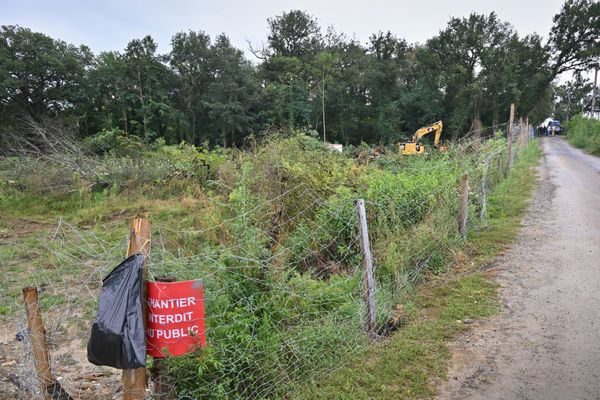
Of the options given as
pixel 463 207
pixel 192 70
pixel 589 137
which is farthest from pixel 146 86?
pixel 463 207

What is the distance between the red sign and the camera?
2.09 metres

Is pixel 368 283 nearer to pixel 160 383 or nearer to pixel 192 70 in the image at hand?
pixel 160 383

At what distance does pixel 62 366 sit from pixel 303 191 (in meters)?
3.70

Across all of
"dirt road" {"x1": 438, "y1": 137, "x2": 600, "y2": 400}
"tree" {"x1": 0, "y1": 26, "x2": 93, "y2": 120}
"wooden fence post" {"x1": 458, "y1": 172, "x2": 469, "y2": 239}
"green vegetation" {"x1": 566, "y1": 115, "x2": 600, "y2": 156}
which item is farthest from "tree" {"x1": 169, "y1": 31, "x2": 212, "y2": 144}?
"dirt road" {"x1": 438, "y1": 137, "x2": 600, "y2": 400}

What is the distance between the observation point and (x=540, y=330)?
3441mm

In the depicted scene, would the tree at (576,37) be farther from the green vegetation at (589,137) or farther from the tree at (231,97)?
the tree at (231,97)

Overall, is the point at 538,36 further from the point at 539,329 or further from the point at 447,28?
the point at 539,329

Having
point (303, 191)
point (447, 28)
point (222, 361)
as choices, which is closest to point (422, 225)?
point (303, 191)

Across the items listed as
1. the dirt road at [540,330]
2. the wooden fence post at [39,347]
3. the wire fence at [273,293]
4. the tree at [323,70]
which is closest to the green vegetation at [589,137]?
the dirt road at [540,330]

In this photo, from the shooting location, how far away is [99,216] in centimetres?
998

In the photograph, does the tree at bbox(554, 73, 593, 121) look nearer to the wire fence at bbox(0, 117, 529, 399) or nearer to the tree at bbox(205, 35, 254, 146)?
the tree at bbox(205, 35, 254, 146)

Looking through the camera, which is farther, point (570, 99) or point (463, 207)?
point (570, 99)

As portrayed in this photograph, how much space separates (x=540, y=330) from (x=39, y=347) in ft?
13.0

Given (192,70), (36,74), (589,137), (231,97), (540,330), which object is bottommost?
(540,330)
